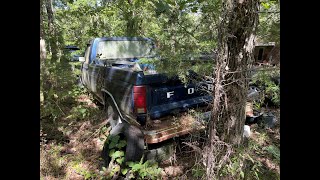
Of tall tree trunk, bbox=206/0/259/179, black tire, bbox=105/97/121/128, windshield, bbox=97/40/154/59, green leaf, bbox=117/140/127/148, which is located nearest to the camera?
tall tree trunk, bbox=206/0/259/179

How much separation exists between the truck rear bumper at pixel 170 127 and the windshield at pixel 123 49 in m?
2.31

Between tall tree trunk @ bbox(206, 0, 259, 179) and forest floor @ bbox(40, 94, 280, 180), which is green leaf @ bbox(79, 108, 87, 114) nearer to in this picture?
forest floor @ bbox(40, 94, 280, 180)

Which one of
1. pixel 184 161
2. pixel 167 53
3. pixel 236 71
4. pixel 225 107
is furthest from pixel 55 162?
pixel 236 71

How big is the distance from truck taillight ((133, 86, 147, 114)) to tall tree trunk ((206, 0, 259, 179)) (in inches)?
43.2

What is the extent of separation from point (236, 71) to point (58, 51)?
4.67 m

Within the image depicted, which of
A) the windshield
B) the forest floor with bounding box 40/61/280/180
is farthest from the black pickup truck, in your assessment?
the windshield

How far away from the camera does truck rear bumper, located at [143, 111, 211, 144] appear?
295 cm

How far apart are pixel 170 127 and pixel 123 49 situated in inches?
119

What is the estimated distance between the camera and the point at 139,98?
10.5ft

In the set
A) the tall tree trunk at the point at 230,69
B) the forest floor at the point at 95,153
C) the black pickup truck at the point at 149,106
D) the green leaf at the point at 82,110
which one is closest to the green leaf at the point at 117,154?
the black pickup truck at the point at 149,106

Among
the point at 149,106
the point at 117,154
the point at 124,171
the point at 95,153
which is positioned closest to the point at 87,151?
the point at 95,153

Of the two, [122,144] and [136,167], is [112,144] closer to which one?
[122,144]
